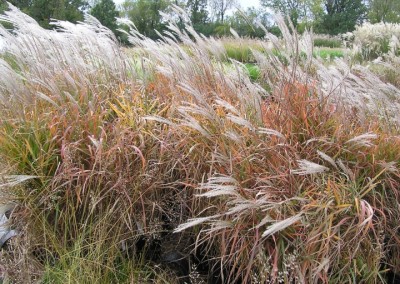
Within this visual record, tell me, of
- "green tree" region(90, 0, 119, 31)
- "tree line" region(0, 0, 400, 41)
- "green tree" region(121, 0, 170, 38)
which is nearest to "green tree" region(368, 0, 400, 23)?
"tree line" region(0, 0, 400, 41)

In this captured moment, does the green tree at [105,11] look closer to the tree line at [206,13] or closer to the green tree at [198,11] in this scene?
the tree line at [206,13]

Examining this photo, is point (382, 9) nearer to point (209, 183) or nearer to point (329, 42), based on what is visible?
point (329, 42)

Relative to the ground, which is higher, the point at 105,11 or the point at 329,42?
the point at 105,11

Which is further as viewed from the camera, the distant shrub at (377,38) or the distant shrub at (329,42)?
the distant shrub at (329,42)

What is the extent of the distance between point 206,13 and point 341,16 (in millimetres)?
13905

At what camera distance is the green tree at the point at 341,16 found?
147 feet

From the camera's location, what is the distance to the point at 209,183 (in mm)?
2297

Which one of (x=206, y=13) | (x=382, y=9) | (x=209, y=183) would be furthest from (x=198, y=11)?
(x=209, y=183)

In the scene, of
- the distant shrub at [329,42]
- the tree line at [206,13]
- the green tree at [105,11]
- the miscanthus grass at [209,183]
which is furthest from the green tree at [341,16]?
the miscanthus grass at [209,183]

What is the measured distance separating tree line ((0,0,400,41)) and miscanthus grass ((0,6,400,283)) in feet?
76.1

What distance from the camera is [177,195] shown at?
2828mm

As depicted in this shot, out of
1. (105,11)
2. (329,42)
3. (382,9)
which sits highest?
(382,9)

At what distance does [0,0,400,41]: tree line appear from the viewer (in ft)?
101

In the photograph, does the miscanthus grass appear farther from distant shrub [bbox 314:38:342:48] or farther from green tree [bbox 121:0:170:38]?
green tree [bbox 121:0:170:38]
